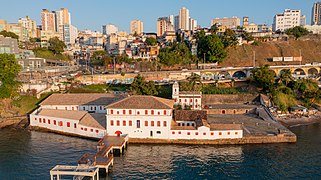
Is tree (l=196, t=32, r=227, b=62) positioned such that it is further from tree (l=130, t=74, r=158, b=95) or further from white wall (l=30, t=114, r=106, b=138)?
white wall (l=30, t=114, r=106, b=138)

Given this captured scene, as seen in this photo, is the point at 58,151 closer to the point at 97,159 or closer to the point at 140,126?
the point at 97,159

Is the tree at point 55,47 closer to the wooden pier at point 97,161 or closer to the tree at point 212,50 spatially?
the tree at point 212,50

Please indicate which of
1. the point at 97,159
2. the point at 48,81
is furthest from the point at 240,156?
the point at 48,81

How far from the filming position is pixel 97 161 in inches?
1419

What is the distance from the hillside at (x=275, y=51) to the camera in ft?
382

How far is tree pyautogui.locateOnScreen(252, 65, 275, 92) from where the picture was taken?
2776 inches

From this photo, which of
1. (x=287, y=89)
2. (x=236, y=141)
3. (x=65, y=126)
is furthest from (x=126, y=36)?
(x=236, y=141)

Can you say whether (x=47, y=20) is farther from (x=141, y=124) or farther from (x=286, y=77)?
(x=141, y=124)

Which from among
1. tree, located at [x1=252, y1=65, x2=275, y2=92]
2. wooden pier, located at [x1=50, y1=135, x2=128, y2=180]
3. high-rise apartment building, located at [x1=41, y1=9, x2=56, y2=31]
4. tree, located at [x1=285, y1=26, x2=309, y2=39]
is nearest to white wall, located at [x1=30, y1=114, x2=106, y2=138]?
wooden pier, located at [x1=50, y1=135, x2=128, y2=180]

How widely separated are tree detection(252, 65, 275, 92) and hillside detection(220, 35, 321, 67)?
3810 cm

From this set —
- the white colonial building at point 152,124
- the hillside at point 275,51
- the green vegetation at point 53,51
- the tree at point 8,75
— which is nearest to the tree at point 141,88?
the white colonial building at point 152,124

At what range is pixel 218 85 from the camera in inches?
3155

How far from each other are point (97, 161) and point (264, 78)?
165ft

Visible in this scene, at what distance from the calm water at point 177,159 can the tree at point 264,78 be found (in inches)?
940
